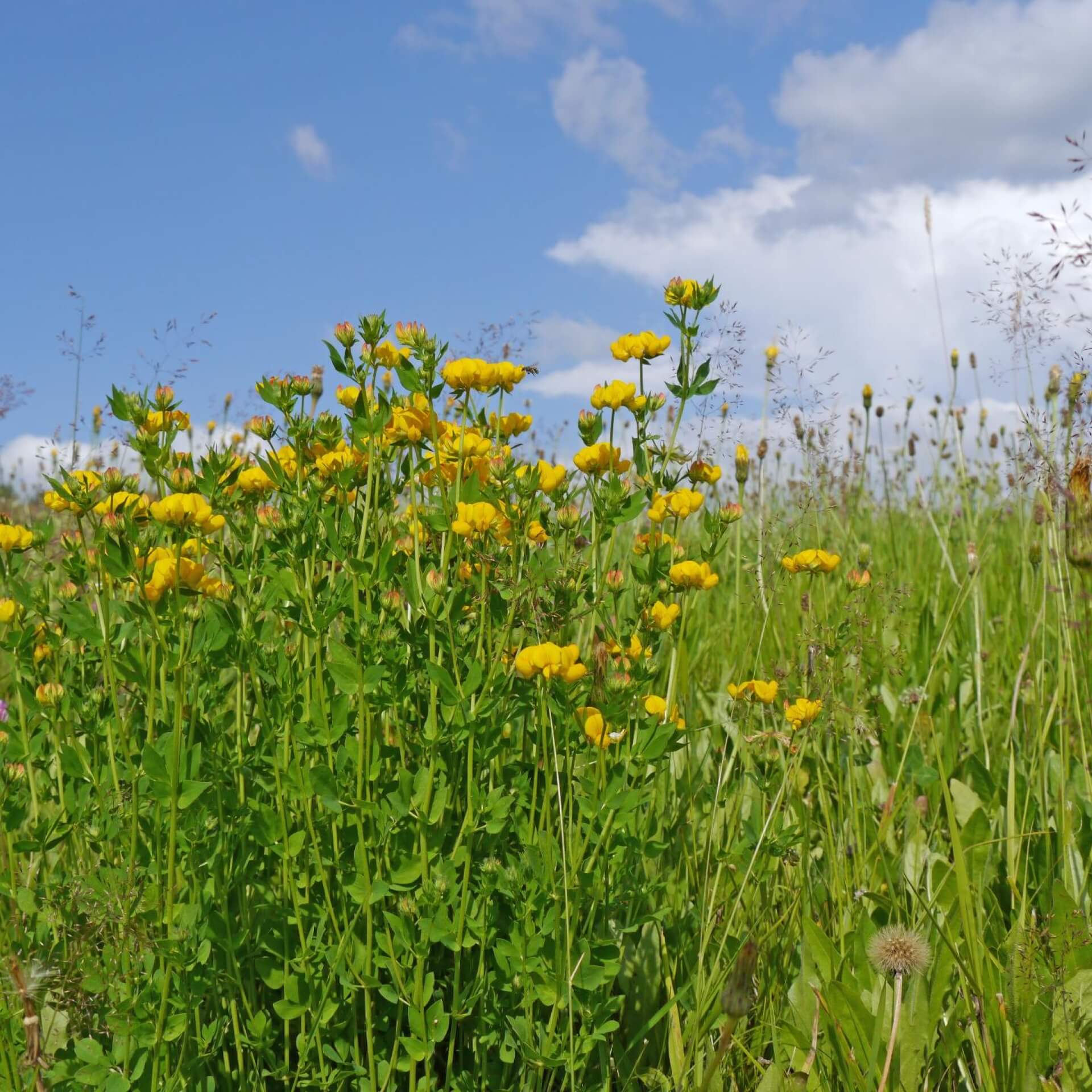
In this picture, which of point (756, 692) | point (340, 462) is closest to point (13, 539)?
point (340, 462)

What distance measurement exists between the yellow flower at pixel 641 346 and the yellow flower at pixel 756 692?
0.67 m

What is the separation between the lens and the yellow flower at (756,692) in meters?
1.90

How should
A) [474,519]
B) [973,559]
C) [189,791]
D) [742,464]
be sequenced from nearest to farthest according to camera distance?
[189,791] < [474,519] < [973,559] < [742,464]

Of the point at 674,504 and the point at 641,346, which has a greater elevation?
the point at 641,346

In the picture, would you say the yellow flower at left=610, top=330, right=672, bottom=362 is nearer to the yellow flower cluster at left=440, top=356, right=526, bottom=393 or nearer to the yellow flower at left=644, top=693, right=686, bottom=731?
the yellow flower cluster at left=440, top=356, right=526, bottom=393

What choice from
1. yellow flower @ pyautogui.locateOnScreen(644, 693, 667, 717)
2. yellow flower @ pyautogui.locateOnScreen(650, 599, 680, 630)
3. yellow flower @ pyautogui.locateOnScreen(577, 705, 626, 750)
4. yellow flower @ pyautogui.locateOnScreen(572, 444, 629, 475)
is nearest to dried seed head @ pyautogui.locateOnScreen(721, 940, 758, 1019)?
yellow flower @ pyautogui.locateOnScreen(577, 705, 626, 750)

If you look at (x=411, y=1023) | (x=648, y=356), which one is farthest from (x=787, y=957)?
(x=648, y=356)

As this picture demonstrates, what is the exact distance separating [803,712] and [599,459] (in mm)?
604

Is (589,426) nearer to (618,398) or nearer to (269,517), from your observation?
(618,398)

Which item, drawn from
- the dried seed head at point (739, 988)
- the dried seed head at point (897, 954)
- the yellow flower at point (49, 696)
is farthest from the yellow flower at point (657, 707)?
the yellow flower at point (49, 696)

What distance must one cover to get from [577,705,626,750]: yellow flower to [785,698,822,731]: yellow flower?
0.38 metres

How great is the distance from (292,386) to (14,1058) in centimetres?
122

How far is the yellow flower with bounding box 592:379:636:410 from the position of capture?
6.25ft

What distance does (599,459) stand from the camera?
186 centimetres
